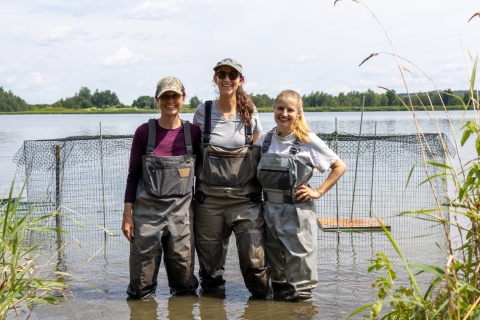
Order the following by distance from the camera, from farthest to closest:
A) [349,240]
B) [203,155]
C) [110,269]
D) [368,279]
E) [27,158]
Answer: [27,158] < [349,240] < [110,269] < [368,279] < [203,155]

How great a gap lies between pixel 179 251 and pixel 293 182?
1067 mm

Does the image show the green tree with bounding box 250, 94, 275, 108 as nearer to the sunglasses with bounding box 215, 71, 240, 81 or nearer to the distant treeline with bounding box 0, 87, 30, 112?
the sunglasses with bounding box 215, 71, 240, 81

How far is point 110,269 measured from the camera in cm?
644

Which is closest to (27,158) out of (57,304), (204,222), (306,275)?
(57,304)

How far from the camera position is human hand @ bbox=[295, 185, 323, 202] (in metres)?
4.69

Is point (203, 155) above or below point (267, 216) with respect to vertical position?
above

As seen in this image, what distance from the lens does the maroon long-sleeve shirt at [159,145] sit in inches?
188

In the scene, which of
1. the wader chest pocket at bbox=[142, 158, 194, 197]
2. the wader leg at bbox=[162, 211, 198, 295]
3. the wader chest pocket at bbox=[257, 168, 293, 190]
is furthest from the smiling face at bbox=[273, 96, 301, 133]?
the wader leg at bbox=[162, 211, 198, 295]

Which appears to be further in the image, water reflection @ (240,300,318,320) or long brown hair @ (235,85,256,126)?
long brown hair @ (235,85,256,126)

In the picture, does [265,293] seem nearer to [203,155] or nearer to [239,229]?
[239,229]

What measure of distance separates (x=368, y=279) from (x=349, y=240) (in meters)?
1.91

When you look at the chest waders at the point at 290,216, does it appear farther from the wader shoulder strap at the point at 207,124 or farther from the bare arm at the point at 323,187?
the wader shoulder strap at the point at 207,124

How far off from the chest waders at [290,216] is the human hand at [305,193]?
4 cm

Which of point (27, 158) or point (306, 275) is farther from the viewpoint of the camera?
point (27, 158)
